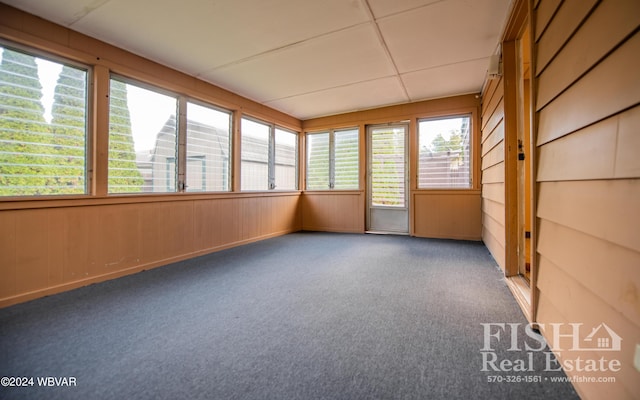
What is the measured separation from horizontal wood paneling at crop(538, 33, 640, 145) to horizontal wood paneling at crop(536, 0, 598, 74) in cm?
24

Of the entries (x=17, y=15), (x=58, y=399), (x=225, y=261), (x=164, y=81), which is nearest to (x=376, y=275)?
(x=225, y=261)

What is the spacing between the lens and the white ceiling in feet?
7.20

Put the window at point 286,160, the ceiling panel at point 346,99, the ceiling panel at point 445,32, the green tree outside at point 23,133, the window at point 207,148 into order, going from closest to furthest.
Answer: the green tree outside at point 23,133, the ceiling panel at point 445,32, the window at point 207,148, the ceiling panel at point 346,99, the window at point 286,160

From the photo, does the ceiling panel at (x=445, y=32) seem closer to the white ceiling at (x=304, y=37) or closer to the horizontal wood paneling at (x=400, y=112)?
the white ceiling at (x=304, y=37)

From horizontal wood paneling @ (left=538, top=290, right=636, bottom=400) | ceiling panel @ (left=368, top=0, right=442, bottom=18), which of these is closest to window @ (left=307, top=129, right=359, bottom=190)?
ceiling panel @ (left=368, top=0, right=442, bottom=18)

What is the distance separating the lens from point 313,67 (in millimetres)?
3297

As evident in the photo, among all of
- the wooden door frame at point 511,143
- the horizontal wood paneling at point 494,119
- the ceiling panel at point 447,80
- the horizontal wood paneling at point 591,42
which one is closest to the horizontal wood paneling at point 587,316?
the horizontal wood paneling at point 591,42

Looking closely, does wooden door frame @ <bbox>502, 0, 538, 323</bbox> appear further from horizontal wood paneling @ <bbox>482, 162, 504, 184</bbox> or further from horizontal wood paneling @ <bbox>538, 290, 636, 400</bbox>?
horizontal wood paneling @ <bbox>538, 290, 636, 400</bbox>

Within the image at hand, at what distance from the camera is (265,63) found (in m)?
3.19

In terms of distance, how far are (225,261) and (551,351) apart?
3.01 m

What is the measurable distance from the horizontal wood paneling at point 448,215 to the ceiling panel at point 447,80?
161cm

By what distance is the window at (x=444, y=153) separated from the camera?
4430 mm

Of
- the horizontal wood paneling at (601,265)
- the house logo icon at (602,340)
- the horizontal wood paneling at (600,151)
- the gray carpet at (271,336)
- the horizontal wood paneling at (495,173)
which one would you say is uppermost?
the horizontal wood paneling at (495,173)

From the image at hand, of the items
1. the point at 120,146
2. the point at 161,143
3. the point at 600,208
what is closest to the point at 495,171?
the point at 600,208
